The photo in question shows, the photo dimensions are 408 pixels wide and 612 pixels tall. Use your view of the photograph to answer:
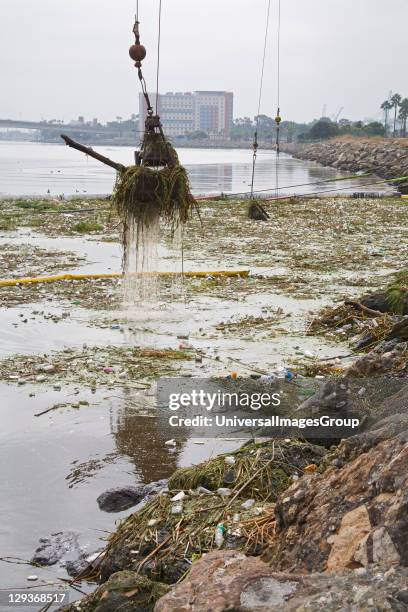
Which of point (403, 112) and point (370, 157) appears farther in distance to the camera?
point (403, 112)

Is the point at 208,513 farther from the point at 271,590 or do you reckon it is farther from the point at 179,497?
the point at 271,590

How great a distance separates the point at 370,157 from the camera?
66688 mm

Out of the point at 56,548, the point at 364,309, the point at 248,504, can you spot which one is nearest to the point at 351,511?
the point at 248,504

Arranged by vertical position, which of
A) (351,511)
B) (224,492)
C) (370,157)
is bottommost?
(224,492)

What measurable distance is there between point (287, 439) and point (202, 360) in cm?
355

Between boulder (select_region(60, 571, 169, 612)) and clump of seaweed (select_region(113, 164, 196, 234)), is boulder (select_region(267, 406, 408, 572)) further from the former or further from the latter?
clump of seaweed (select_region(113, 164, 196, 234))

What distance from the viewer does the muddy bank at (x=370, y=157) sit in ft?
183

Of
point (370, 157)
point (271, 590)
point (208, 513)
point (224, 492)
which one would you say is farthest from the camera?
point (370, 157)

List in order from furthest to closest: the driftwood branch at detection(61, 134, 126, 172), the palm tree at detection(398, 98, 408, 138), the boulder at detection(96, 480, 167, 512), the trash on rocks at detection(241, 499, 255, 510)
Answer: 1. the palm tree at detection(398, 98, 408, 138)
2. the driftwood branch at detection(61, 134, 126, 172)
3. the boulder at detection(96, 480, 167, 512)
4. the trash on rocks at detection(241, 499, 255, 510)

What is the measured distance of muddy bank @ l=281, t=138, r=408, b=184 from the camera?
55.6 meters

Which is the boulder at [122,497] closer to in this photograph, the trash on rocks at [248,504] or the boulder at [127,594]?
the trash on rocks at [248,504]

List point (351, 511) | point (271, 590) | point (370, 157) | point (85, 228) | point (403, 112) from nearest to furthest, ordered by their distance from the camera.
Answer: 1. point (271, 590)
2. point (351, 511)
3. point (85, 228)
4. point (370, 157)
5. point (403, 112)

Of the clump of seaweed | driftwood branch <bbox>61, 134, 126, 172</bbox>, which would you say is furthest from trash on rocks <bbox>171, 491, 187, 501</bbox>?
driftwood branch <bbox>61, 134, 126, 172</bbox>

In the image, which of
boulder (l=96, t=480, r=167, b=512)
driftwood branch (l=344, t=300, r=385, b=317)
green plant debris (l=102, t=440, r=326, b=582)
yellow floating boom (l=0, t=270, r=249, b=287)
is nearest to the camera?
green plant debris (l=102, t=440, r=326, b=582)
